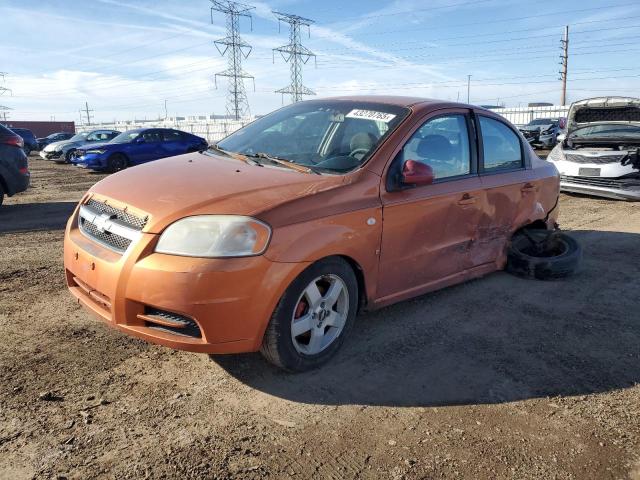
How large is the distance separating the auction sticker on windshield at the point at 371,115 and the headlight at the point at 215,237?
1515 mm

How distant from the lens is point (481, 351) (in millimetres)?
3531

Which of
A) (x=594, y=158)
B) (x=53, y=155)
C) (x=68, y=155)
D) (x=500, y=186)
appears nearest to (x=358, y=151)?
(x=500, y=186)

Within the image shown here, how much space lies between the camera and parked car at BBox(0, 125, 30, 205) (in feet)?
27.6

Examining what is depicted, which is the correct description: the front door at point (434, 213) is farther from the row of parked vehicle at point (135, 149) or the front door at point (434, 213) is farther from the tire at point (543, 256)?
the row of parked vehicle at point (135, 149)

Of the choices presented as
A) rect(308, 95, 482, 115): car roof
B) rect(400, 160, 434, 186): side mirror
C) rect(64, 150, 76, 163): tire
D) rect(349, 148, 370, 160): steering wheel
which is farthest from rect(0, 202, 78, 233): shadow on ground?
rect(64, 150, 76, 163): tire

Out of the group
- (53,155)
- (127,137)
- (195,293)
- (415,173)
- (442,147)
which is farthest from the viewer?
(53,155)

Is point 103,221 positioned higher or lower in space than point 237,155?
A: lower

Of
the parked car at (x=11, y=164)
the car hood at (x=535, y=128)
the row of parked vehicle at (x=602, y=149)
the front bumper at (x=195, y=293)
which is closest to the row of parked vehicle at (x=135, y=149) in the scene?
the parked car at (x=11, y=164)

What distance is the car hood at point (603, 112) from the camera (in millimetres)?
10570

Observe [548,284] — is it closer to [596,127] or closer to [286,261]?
[286,261]

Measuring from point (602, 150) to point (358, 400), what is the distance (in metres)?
9.57

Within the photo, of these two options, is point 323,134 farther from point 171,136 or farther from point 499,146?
point 171,136

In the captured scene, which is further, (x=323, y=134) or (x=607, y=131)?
(x=607, y=131)

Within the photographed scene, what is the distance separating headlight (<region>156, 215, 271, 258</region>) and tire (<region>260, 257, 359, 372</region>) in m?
0.35
